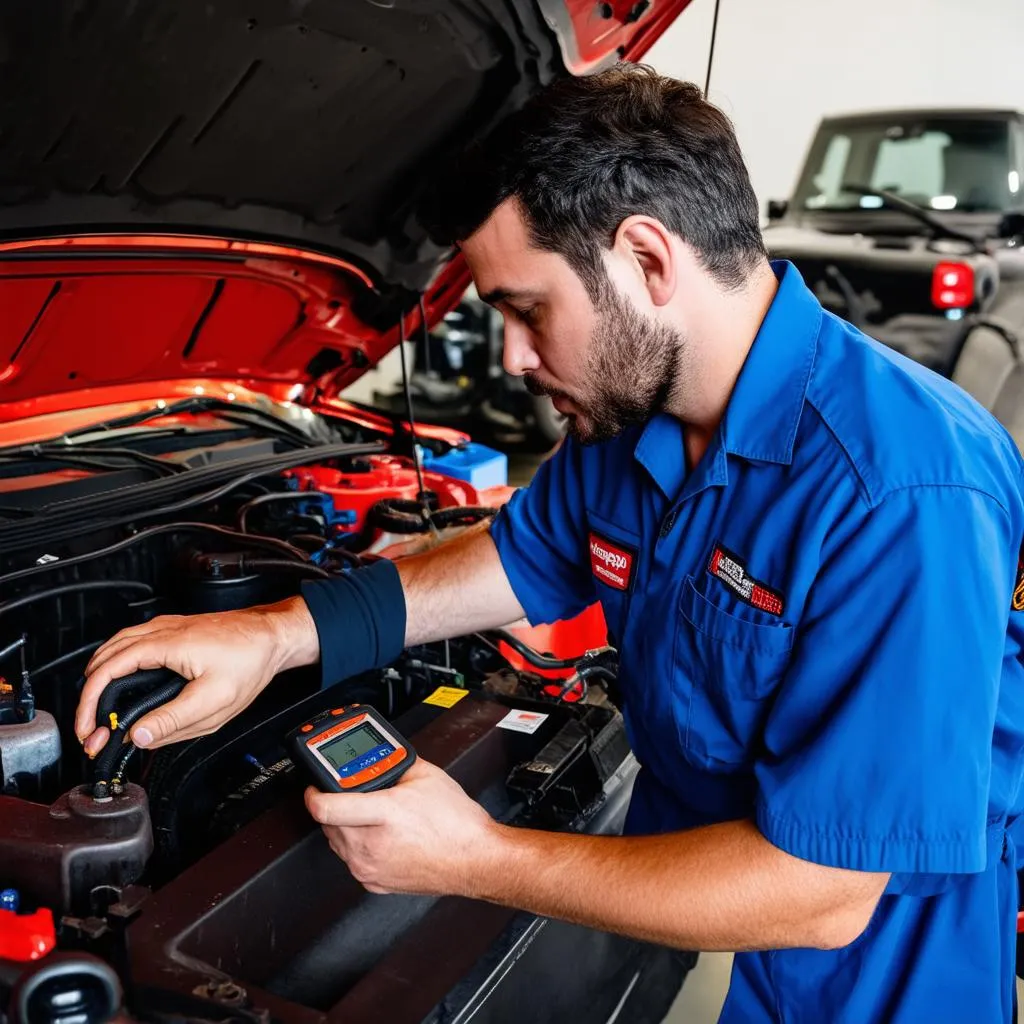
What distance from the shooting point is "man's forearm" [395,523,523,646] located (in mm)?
1244

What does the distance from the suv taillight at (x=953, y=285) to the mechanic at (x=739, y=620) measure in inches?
116

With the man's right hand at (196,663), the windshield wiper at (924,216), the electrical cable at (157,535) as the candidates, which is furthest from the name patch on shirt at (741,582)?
the windshield wiper at (924,216)

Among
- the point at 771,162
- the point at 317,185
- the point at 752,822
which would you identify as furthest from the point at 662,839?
the point at 771,162

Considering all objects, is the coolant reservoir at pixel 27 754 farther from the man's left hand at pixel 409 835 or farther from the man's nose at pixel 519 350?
the man's nose at pixel 519 350

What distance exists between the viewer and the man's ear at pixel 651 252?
89 centimetres

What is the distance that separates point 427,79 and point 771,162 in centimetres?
Result: 561

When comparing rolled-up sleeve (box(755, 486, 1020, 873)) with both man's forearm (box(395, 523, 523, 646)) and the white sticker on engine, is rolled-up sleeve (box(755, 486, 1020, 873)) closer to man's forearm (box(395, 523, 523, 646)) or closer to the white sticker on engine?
the white sticker on engine

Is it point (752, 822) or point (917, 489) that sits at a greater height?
point (917, 489)

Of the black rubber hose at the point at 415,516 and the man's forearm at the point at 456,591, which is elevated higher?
the man's forearm at the point at 456,591

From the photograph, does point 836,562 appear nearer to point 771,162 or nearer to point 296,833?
point 296,833

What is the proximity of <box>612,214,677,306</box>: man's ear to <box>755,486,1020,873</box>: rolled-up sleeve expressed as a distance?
0.28 metres

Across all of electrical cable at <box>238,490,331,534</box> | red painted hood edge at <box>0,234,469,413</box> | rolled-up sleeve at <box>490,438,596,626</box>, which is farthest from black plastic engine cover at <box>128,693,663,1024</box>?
red painted hood edge at <box>0,234,469,413</box>

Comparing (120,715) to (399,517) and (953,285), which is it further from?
(953,285)

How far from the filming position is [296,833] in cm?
96
